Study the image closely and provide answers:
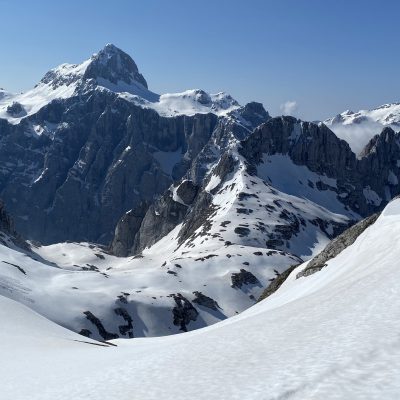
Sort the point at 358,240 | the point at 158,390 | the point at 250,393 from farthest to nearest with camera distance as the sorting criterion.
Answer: the point at 358,240 → the point at 158,390 → the point at 250,393

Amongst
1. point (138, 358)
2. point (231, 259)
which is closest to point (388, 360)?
point (138, 358)

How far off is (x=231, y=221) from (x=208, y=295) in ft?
188

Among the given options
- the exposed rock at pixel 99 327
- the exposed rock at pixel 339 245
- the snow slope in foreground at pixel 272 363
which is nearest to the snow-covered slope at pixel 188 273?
the exposed rock at pixel 99 327

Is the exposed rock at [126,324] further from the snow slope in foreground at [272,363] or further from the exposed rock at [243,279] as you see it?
the snow slope in foreground at [272,363]

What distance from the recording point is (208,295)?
361ft

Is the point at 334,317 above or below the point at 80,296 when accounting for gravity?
above

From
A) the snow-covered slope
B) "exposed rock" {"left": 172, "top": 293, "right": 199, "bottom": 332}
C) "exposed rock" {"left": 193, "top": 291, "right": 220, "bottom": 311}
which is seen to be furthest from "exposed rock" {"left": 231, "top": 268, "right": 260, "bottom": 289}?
"exposed rock" {"left": 172, "top": 293, "right": 199, "bottom": 332}

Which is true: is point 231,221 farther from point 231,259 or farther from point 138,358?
point 138,358

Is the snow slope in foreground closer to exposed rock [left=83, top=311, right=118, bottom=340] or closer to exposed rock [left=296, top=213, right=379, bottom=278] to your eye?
exposed rock [left=296, top=213, right=379, bottom=278]

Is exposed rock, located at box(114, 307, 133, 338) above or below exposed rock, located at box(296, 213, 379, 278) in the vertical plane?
below

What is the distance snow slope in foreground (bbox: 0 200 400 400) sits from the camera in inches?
433

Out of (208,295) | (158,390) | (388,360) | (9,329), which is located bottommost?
(208,295)

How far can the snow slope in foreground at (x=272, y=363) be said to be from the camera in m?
11.0

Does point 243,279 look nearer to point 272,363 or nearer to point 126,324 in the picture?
point 126,324
